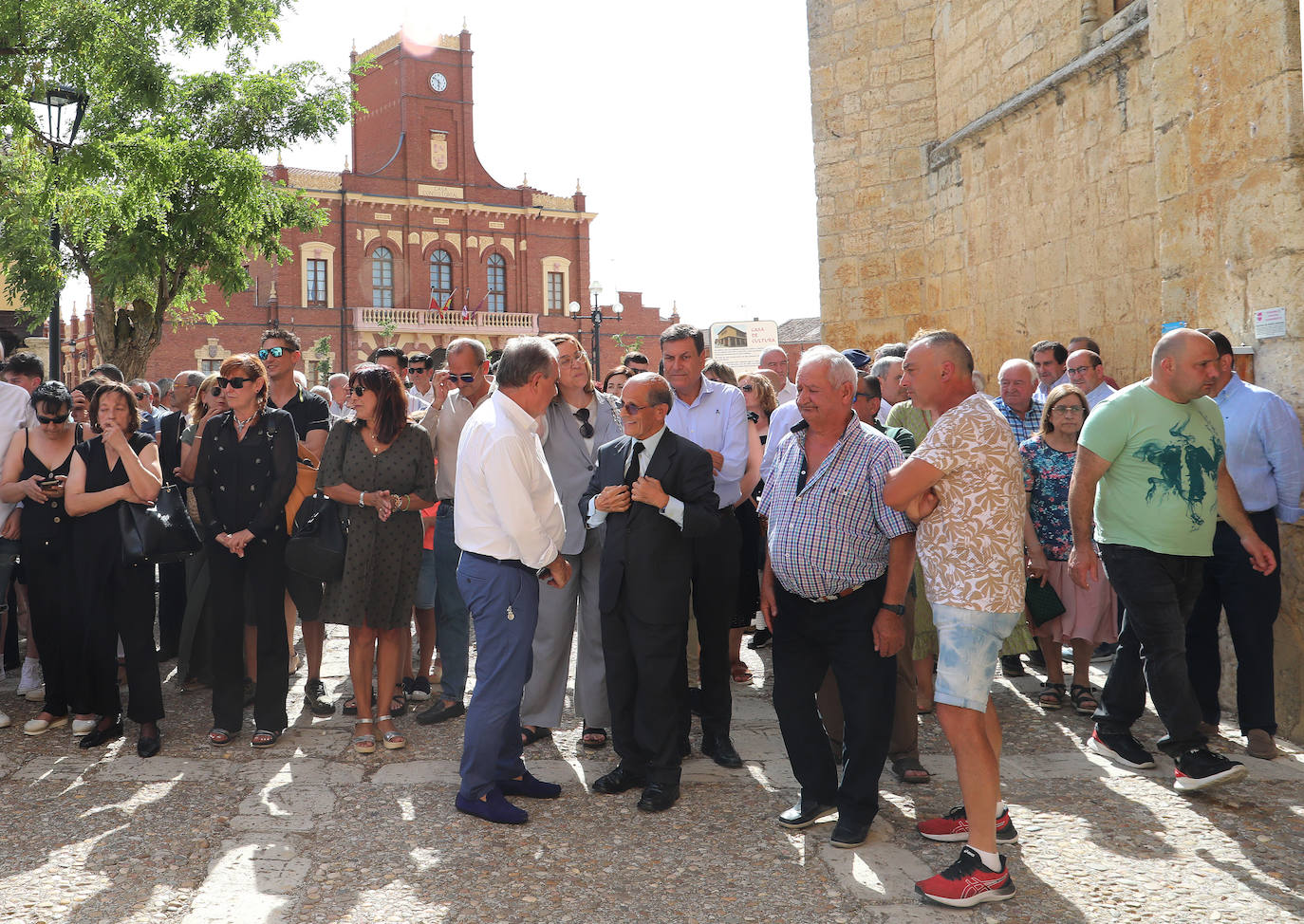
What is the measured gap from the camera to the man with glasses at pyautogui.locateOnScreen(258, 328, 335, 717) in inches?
216

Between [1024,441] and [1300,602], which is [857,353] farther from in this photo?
[1300,602]

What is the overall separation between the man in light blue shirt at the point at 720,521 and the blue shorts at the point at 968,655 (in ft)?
4.01

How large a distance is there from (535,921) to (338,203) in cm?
4492

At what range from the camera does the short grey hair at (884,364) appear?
234 inches

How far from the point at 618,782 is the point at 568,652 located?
81 centimetres

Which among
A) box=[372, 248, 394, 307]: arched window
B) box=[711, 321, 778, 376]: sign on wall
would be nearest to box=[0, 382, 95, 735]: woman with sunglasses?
box=[711, 321, 778, 376]: sign on wall

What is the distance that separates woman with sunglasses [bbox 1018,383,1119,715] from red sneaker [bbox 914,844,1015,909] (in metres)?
2.37

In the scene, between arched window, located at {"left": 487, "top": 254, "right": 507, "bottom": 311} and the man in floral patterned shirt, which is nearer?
the man in floral patterned shirt

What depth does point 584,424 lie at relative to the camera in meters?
5.20

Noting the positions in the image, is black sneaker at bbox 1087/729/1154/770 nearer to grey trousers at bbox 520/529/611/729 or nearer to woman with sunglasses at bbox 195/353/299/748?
grey trousers at bbox 520/529/611/729

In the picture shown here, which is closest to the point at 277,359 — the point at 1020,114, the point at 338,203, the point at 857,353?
the point at 857,353

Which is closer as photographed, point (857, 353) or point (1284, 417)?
point (1284, 417)

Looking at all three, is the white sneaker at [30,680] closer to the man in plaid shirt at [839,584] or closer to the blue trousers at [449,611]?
the blue trousers at [449,611]

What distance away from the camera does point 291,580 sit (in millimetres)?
5371
